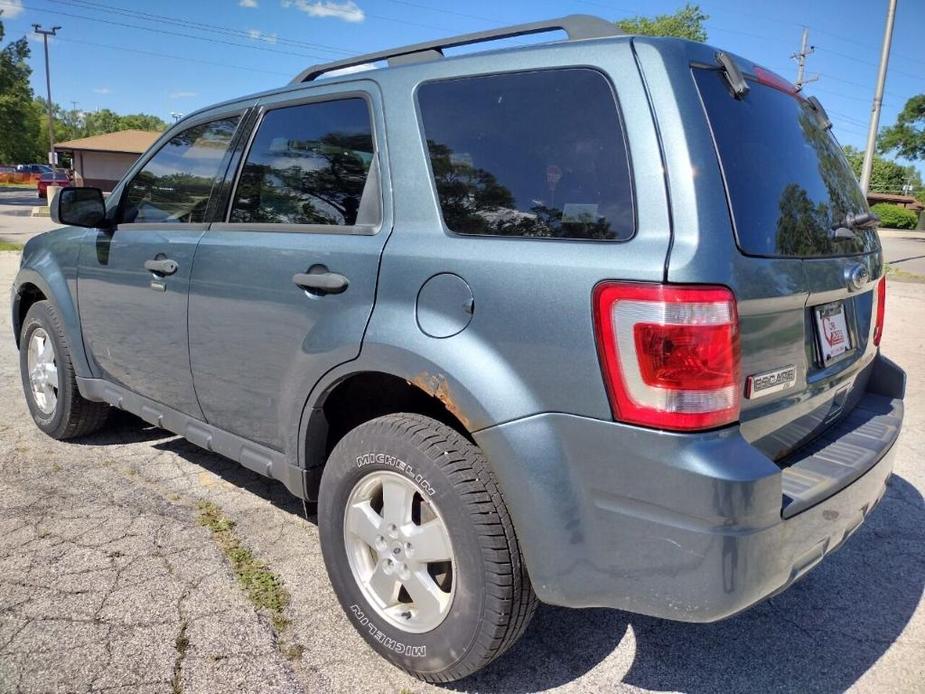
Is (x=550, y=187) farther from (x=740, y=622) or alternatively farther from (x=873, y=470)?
(x=740, y=622)

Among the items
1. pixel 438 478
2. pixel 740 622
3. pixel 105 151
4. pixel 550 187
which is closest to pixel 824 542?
pixel 740 622

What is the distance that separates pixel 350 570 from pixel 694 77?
1.86m

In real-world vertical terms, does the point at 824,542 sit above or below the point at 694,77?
below

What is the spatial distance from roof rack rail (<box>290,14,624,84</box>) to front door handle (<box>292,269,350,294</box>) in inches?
31.7

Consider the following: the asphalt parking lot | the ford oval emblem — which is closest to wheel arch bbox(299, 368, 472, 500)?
the asphalt parking lot

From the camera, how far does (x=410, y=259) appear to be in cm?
223

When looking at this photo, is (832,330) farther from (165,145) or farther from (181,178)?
(165,145)

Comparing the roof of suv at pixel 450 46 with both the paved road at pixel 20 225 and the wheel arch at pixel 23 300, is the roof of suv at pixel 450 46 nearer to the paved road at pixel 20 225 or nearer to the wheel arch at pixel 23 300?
the wheel arch at pixel 23 300

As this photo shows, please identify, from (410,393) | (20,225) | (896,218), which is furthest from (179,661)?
(896,218)

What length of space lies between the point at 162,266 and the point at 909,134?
45.8m

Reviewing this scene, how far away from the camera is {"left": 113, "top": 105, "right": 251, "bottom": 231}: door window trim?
311cm

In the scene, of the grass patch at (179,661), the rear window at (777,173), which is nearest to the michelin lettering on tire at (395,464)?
the grass patch at (179,661)

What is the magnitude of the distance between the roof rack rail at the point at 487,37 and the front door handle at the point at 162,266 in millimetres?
1054

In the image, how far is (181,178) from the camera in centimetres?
339
